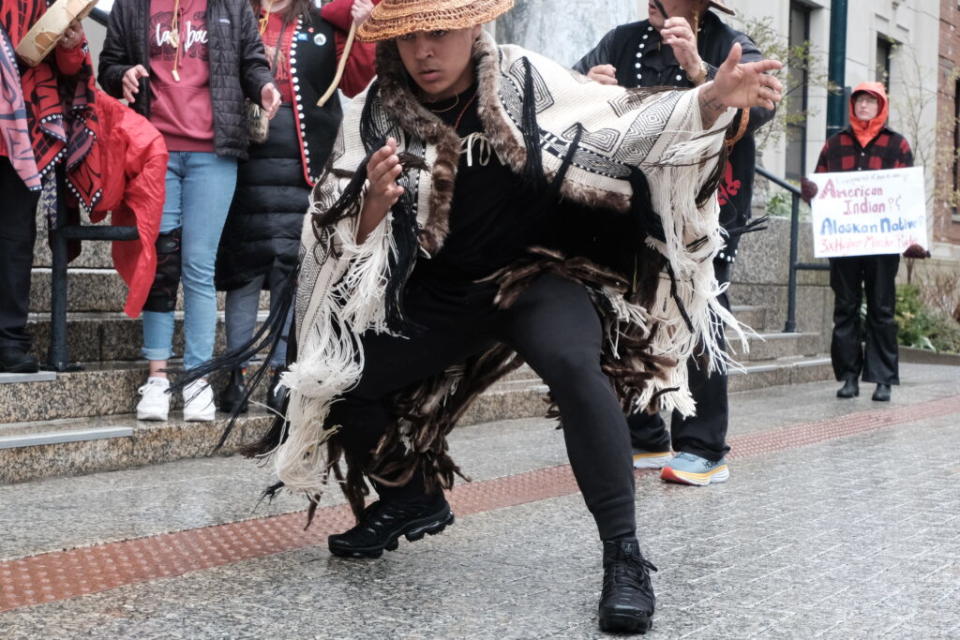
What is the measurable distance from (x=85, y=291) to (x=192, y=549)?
2.82 metres

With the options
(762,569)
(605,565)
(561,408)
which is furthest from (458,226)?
(762,569)

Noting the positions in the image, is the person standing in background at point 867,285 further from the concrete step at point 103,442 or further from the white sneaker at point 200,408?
the white sneaker at point 200,408

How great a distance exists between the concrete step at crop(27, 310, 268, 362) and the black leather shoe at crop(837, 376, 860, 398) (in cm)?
481

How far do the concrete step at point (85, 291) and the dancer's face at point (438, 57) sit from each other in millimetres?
3371

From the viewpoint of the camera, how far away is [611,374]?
3711mm

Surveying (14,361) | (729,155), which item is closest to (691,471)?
(729,155)

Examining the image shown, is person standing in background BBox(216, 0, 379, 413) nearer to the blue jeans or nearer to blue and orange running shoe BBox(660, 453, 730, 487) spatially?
the blue jeans

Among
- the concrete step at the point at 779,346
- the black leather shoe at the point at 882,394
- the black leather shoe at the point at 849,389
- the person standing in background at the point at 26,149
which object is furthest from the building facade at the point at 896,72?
the person standing in background at the point at 26,149

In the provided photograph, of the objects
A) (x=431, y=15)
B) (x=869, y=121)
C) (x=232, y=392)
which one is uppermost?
(x=869, y=121)

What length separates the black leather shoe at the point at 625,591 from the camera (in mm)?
3053

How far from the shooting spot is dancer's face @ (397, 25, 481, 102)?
3419 mm

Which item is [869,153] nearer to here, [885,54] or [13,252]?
[13,252]

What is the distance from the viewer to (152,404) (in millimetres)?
5484

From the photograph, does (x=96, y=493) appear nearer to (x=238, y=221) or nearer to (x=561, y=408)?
(x=238, y=221)
